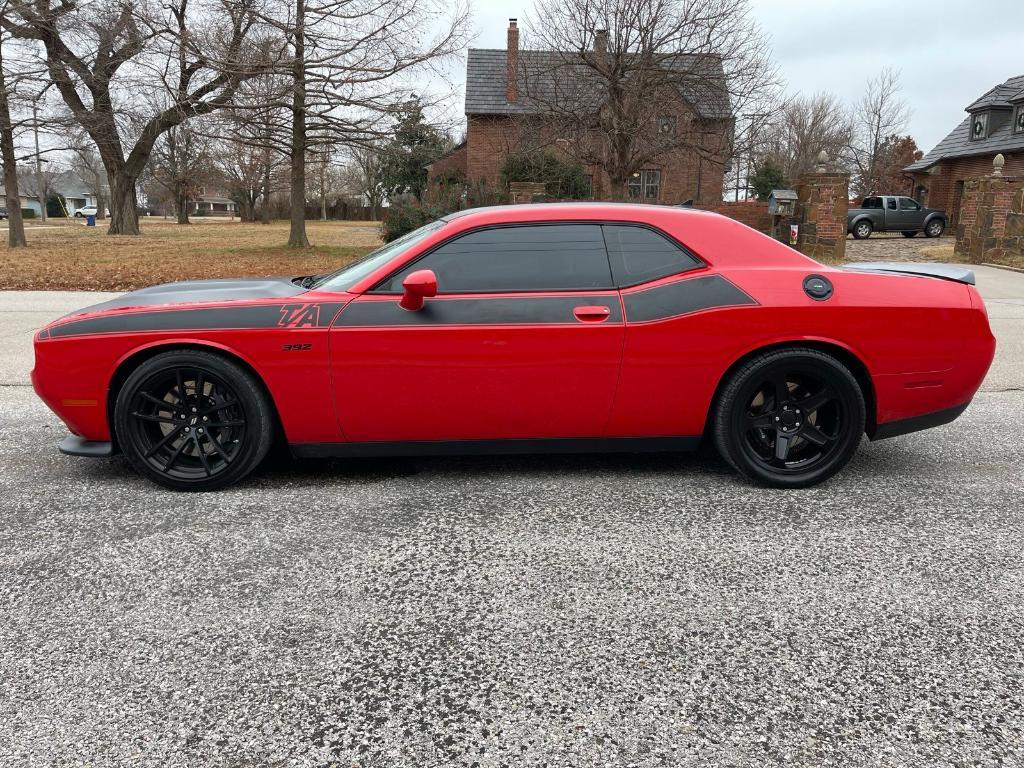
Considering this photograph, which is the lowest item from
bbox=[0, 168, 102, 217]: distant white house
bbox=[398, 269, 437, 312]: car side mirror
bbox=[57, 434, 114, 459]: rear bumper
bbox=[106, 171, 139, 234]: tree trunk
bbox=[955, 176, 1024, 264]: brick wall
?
bbox=[57, 434, 114, 459]: rear bumper

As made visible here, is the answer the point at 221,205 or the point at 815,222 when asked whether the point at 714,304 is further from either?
the point at 221,205

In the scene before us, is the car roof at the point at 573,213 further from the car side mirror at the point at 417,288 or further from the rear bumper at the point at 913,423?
the rear bumper at the point at 913,423

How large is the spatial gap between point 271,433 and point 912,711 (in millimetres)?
2886

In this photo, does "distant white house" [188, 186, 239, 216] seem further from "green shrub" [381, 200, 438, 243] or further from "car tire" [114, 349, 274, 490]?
"car tire" [114, 349, 274, 490]

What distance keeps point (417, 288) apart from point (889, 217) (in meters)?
28.6

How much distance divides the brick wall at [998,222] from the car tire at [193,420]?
19669mm

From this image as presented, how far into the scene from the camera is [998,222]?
18.3m

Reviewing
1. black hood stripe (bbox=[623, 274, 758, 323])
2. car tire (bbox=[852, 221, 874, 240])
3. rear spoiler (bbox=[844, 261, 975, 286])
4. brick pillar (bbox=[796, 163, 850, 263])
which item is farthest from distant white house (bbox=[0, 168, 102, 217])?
rear spoiler (bbox=[844, 261, 975, 286])

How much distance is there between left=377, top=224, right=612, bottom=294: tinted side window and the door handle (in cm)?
13

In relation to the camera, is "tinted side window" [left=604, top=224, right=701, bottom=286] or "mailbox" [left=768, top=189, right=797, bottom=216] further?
"mailbox" [left=768, top=189, right=797, bottom=216]

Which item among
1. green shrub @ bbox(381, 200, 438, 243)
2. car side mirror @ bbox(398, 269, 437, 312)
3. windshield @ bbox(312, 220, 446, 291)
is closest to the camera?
car side mirror @ bbox(398, 269, 437, 312)

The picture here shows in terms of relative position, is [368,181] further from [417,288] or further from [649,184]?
[417,288]

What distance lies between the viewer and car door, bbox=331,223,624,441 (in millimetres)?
3615

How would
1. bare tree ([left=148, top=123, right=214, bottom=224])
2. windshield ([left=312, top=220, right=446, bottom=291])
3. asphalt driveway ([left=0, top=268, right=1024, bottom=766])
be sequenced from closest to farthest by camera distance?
1. asphalt driveway ([left=0, top=268, right=1024, bottom=766])
2. windshield ([left=312, top=220, right=446, bottom=291])
3. bare tree ([left=148, top=123, right=214, bottom=224])
